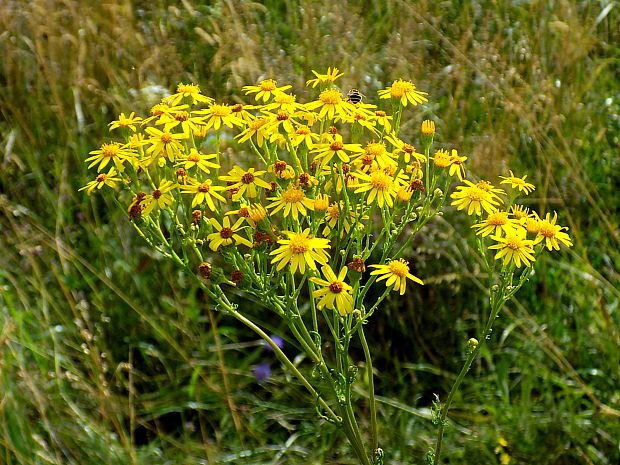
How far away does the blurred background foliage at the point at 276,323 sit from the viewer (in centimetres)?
292

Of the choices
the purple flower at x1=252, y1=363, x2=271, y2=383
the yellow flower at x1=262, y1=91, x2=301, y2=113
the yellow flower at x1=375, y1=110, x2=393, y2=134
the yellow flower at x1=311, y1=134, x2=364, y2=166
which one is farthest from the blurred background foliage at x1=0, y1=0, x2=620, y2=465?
the yellow flower at x1=311, y1=134, x2=364, y2=166

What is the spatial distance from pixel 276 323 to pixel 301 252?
1.90 m

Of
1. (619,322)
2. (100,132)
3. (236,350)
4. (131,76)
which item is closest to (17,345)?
(236,350)

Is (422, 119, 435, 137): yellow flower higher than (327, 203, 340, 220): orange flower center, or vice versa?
(422, 119, 435, 137): yellow flower

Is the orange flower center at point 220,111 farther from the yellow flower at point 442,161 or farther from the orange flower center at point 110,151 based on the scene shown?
the yellow flower at point 442,161

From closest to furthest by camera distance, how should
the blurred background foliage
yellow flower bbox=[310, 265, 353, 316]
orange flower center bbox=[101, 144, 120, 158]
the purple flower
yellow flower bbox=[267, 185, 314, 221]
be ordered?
yellow flower bbox=[310, 265, 353, 316] → yellow flower bbox=[267, 185, 314, 221] → orange flower center bbox=[101, 144, 120, 158] → the blurred background foliage → the purple flower

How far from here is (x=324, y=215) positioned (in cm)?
171

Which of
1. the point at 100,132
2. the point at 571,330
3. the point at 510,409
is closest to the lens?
the point at 510,409

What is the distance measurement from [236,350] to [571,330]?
1.50m

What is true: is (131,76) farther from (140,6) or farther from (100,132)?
(140,6)

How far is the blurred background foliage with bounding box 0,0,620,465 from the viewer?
2.92m

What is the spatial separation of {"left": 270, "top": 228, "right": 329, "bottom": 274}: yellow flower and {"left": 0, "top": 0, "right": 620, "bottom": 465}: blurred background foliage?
4.46 feet

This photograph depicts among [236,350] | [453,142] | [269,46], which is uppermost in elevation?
[269,46]

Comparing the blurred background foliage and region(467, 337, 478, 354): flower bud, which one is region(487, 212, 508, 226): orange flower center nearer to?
region(467, 337, 478, 354): flower bud
